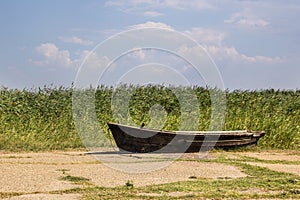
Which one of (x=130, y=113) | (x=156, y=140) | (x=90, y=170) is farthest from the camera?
(x=130, y=113)

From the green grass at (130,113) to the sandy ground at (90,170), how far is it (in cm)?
305

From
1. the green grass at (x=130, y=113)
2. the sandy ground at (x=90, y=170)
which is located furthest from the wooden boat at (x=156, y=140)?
the green grass at (x=130, y=113)

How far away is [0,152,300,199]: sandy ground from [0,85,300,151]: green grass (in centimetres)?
305

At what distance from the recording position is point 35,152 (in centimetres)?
1587

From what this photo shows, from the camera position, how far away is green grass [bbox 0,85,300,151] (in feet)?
A: 60.5

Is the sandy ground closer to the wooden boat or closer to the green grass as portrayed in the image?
the wooden boat

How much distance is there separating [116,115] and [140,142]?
213 inches

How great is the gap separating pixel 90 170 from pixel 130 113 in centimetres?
970

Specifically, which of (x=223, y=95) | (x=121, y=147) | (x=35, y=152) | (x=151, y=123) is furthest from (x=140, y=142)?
(x=223, y=95)

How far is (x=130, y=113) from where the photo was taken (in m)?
21.5

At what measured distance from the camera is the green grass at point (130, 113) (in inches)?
726

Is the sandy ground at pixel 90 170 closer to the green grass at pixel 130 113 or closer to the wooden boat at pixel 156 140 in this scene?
the wooden boat at pixel 156 140

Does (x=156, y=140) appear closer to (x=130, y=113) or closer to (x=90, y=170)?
(x=90, y=170)

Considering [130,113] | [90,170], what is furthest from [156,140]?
[130,113]
